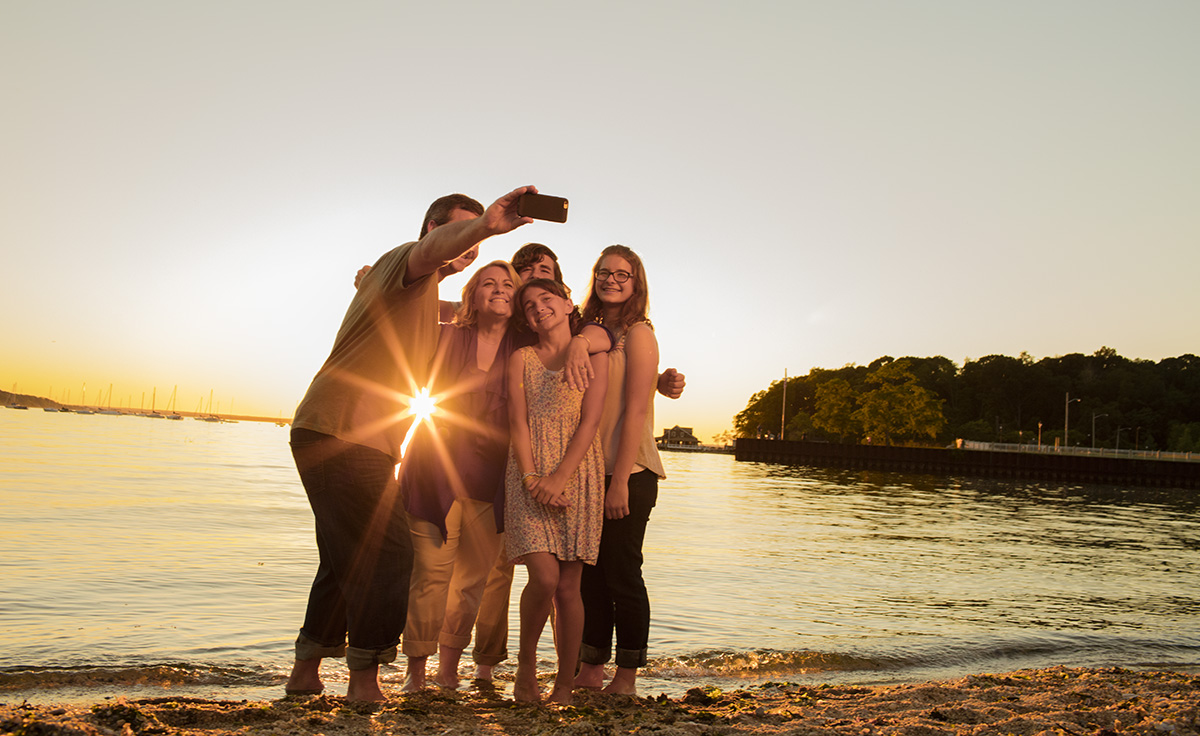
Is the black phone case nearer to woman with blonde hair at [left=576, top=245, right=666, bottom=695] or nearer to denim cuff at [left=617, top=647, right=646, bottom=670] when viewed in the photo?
woman with blonde hair at [left=576, top=245, right=666, bottom=695]

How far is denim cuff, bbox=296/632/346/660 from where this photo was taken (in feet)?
11.0

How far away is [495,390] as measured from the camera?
3658 mm

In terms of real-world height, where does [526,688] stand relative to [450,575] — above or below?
below

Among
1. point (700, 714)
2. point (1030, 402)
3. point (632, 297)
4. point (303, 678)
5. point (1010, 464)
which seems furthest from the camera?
point (1030, 402)

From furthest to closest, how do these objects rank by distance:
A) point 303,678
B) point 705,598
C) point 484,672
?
point 705,598
point 484,672
point 303,678

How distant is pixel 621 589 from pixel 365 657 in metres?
1.26

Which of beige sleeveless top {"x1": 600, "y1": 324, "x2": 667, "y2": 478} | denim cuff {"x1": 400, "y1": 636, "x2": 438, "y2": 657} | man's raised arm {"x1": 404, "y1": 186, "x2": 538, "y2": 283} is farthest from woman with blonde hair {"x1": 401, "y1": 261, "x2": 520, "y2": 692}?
man's raised arm {"x1": 404, "y1": 186, "x2": 538, "y2": 283}

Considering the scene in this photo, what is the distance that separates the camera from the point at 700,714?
11.0 ft

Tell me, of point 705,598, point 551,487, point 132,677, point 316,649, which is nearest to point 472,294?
point 551,487

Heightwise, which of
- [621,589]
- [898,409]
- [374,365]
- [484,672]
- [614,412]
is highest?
[898,409]

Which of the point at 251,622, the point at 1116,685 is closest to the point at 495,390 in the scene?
the point at 251,622

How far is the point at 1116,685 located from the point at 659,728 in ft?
9.22

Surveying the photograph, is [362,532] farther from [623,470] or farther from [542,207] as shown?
[542,207]

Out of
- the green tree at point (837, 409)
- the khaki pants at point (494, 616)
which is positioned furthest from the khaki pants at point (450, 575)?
the green tree at point (837, 409)
